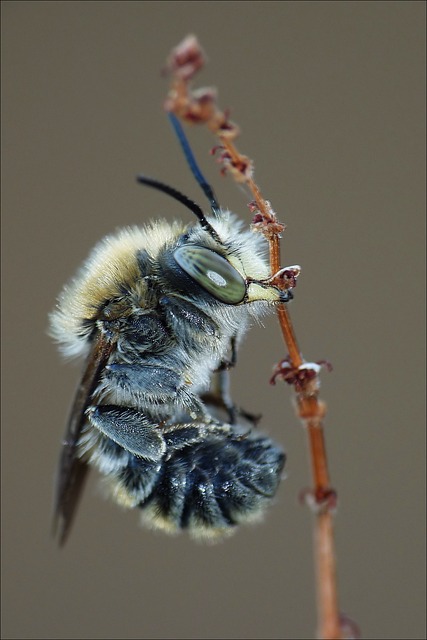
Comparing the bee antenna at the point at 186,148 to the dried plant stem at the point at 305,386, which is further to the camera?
the bee antenna at the point at 186,148

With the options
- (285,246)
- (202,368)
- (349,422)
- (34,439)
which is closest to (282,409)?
(349,422)

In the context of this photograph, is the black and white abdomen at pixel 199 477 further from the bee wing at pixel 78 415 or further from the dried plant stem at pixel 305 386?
the dried plant stem at pixel 305 386

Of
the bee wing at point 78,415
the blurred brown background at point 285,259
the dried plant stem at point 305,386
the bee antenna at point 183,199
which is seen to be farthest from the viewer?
the blurred brown background at point 285,259

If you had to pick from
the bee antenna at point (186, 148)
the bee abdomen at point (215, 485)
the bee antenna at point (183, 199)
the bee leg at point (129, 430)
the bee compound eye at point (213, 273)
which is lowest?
the bee abdomen at point (215, 485)

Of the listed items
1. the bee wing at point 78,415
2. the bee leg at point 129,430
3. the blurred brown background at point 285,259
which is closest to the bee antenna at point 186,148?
the bee wing at point 78,415

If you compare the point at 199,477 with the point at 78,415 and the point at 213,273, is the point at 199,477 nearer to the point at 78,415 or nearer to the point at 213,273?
the point at 78,415

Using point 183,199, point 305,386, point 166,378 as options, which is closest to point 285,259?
point 166,378

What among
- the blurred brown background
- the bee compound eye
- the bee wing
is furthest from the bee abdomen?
the blurred brown background

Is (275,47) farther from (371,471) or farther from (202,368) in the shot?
(202,368)
